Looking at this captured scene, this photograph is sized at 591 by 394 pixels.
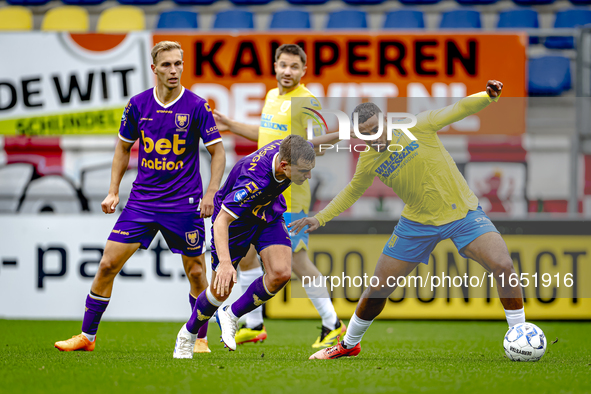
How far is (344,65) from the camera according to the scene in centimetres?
846

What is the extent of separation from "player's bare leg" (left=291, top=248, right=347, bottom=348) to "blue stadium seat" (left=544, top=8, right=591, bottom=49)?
6240mm

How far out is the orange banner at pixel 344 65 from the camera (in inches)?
329

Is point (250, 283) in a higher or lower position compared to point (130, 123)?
lower

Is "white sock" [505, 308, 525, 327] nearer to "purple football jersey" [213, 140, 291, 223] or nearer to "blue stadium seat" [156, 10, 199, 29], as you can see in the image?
"purple football jersey" [213, 140, 291, 223]

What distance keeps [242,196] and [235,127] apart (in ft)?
5.36

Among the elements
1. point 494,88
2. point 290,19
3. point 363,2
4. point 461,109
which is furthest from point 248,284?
point 363,2

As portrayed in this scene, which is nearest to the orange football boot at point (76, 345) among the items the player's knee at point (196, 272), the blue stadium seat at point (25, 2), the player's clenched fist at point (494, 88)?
the player's knee at point (196, 272)

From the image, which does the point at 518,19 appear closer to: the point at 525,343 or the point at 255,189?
the point at 525,343

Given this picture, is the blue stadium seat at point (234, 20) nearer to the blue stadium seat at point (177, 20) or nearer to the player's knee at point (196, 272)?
the blue stadium seat at point (177, 20)

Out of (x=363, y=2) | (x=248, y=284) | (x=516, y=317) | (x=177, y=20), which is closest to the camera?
(x=516, y=317)

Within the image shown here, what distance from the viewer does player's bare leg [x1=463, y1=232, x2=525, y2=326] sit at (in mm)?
4293

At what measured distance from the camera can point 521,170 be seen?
806cm

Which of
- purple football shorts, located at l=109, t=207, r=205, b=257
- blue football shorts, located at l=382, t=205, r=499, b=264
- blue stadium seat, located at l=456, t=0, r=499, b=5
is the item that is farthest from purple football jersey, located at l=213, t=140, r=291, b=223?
blue stadium seat, located at l=456, t=0, r=499, b=5

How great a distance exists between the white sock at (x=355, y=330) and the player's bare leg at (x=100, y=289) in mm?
1527
